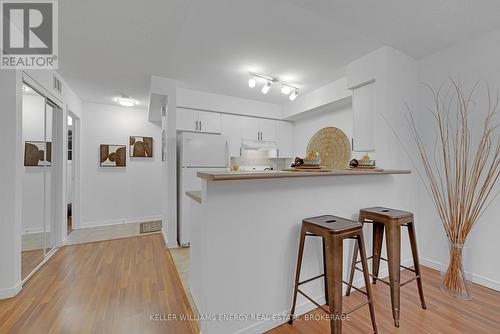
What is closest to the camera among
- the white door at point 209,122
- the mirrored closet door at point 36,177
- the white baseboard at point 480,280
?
the white baseboard at point 480,280

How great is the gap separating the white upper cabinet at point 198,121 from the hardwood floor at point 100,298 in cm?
201

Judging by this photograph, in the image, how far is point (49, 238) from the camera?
9.98ft

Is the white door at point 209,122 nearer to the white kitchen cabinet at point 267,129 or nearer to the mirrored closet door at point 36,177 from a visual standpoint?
the white kitchen cabinet at point 267,129

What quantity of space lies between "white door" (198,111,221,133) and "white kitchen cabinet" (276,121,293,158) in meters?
1.38

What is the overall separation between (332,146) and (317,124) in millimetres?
593

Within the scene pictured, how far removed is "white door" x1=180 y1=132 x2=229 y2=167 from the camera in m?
3.32

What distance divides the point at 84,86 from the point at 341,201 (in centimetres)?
425

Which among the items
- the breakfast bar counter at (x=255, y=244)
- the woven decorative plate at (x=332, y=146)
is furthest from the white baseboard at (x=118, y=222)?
the woven decorative plate at (x=332, y=146)

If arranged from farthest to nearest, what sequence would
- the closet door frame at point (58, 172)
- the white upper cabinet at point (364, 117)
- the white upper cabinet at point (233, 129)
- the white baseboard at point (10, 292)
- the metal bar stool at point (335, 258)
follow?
the white upper cabinet at point (233, 129), the closet door frame at point (58, 172), the white upper cabinet at point (364, 117), the white baseboard at point (10, 292), the metal bar stool at point (335, 258)

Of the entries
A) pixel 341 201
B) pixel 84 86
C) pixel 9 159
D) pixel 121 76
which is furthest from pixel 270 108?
pixel 9 159

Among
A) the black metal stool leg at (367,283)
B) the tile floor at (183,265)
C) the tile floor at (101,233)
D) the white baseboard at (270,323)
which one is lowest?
the tile floor at (101,233)

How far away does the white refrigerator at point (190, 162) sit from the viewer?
328 centimetres

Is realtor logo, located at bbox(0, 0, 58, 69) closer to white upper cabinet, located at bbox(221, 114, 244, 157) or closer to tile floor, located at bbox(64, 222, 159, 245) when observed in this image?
white upper cabinet, located at bbox(221, 114, 244, 157)

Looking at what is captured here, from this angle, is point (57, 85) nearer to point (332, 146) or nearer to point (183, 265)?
point (183, 265)
